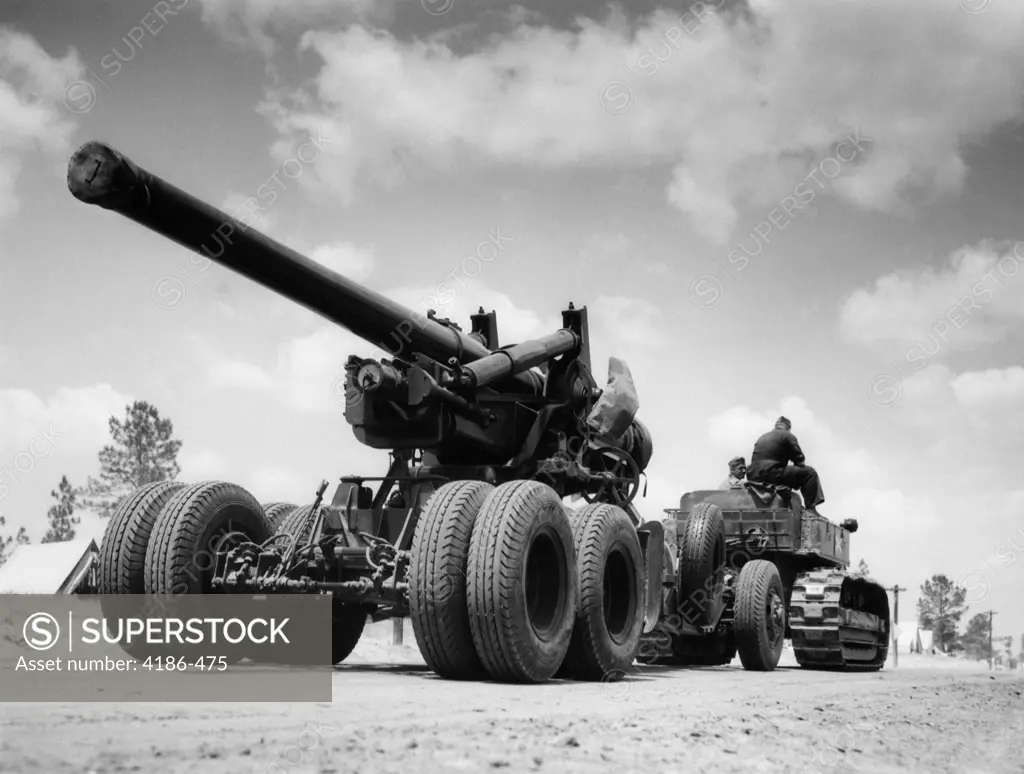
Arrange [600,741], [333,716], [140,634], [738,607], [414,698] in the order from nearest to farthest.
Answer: [600,741]
[333,716]
[414,698]
[140,634]
[738,607]

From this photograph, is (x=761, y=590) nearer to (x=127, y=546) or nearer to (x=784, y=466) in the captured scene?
(x=784, y=466)

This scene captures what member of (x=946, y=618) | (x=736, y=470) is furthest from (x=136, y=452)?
(x=946, y=618)

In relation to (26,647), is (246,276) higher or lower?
higher

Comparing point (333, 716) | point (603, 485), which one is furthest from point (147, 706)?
point (603, 485)

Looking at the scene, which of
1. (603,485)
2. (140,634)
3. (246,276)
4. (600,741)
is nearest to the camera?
(600,741)

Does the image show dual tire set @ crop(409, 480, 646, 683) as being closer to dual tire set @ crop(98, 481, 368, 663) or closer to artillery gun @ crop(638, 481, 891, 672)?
dual tire set @ crop(98, 481, 368, 663)

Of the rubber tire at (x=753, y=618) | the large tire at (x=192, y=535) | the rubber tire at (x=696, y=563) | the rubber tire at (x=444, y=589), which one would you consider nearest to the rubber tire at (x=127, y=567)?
the large tire at (x=192, y=535)

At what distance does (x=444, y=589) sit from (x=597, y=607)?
1782 millimetres

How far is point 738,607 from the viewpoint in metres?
13.4

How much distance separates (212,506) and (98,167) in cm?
315

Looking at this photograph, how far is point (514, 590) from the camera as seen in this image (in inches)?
326

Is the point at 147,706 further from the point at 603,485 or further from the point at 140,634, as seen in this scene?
the point at 603,485

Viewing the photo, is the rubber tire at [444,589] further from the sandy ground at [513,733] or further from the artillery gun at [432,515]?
the sandy ground at [513,733]

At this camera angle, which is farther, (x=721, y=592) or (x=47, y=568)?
(x=47, y=568)
